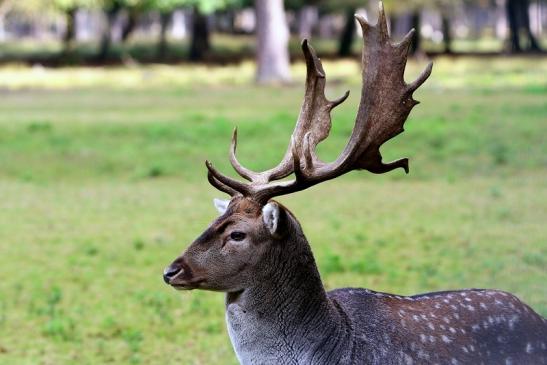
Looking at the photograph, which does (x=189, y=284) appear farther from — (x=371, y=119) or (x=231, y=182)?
(x=371, y=119)

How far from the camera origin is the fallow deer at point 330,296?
5.91m

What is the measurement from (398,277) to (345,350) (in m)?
5.45

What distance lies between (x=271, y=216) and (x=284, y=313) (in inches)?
18.8

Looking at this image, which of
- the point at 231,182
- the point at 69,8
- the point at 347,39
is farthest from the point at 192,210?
the point at 347,39

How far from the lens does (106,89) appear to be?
104 feet

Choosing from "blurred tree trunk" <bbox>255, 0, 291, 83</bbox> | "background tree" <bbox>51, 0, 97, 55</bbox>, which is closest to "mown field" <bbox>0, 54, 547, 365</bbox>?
"blurred tree trunk" <bbox>255, 0, 291, 83</bbox>

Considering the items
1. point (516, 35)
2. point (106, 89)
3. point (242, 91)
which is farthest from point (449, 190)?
point (516, 35)

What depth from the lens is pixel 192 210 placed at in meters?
15.1

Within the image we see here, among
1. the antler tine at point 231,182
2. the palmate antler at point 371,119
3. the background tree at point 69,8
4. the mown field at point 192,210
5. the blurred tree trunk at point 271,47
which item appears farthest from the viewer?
the background tree at point 69,8

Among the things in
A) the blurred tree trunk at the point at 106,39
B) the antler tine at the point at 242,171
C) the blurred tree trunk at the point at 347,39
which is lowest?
the blurred tree trunk at the point at 347,39

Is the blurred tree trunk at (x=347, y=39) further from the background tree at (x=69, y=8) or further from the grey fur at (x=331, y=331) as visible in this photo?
the grey fur at (x=331, y=331)

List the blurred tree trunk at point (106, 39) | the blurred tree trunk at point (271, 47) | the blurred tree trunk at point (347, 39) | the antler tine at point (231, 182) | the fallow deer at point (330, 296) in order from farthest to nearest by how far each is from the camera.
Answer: the blurred tree trunk at point (347, 39), the blurred tree trunk at point (106, 39), the blurred tree trunk at point (271, 47), the antler tine at point (231, 182), the fallow deer at point (330, 296)

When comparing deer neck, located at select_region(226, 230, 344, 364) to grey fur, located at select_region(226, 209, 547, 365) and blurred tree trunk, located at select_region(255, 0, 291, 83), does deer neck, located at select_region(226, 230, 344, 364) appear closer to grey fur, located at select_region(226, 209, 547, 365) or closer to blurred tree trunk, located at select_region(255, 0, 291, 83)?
grey fur, located at select_region(226, 209, 547, 365)

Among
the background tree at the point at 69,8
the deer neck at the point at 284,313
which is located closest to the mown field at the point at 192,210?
the deer neck at the point at 284,313
